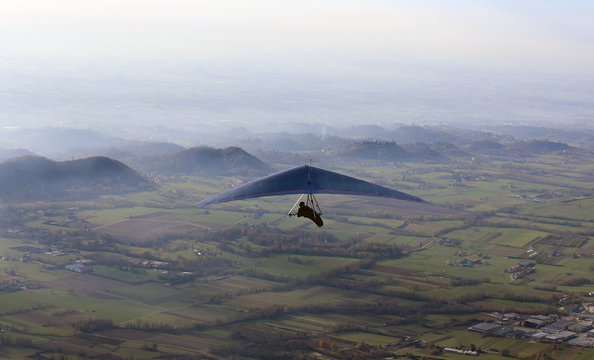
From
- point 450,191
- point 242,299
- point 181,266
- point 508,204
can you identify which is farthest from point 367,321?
point 450,191

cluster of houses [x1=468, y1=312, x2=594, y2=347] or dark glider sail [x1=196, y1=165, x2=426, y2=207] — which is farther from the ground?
dark glider sail [x1=196, y1=165, x2=426, y2=207]

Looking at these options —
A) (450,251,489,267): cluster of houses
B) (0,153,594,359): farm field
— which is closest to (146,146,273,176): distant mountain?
(0,153,594,359): farm field

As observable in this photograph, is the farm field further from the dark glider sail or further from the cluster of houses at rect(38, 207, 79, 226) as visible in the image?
the dark glider sail

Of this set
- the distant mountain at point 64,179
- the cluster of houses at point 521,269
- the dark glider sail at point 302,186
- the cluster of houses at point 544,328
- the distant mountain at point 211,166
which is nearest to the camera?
the dark glider sail at point 302,186

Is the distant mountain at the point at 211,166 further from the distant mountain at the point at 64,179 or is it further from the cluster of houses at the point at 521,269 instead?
the cluster of houses at the point at 521,269

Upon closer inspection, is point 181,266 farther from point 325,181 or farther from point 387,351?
point 325,181

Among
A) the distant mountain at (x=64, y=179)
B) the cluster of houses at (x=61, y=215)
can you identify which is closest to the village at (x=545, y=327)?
the cluster of houses at (x=61, y=215)
